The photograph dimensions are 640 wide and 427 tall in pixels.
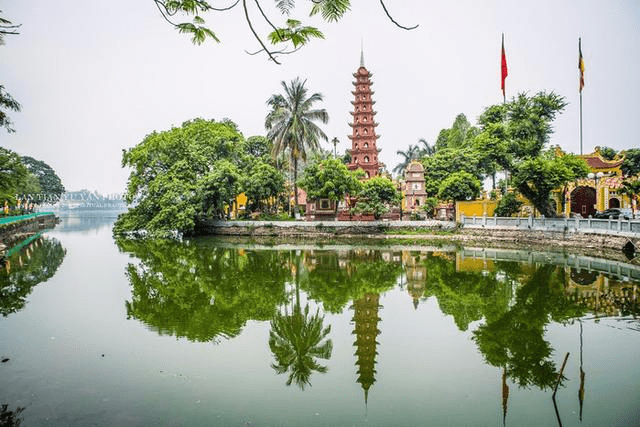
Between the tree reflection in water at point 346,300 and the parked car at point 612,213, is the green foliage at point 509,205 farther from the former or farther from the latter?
the tree reflection in water at point 346,300

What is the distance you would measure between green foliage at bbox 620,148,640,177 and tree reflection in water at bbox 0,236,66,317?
32.9 meters

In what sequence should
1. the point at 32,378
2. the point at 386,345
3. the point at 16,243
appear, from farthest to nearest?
the point at 16,243 → the point at 386,345 → the point at 32,378

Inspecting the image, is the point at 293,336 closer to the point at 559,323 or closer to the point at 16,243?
the point at 559,323

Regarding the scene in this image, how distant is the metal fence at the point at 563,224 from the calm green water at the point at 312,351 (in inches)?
187

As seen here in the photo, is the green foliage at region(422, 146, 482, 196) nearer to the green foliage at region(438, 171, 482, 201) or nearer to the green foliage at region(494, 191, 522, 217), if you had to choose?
the green foliage at region(438, 171, 482, 201)

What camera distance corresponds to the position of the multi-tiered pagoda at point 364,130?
37625 millimetres

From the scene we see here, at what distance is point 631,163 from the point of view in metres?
30.4

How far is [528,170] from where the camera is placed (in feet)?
79.4

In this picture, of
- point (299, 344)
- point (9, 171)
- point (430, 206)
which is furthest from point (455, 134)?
point (299, 344)

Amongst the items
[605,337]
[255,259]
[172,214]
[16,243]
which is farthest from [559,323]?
[16,243]

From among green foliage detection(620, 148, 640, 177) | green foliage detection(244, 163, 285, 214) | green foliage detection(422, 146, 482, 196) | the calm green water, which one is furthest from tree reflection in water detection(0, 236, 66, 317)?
green foliage detection(620, 148, 640, 177)

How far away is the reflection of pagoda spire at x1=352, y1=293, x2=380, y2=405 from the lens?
664 centimetres

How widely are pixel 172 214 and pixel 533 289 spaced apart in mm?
24485

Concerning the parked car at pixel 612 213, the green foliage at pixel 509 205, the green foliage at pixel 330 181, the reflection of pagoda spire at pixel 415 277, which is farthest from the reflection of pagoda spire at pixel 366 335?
the parked car at pixel 612 213
